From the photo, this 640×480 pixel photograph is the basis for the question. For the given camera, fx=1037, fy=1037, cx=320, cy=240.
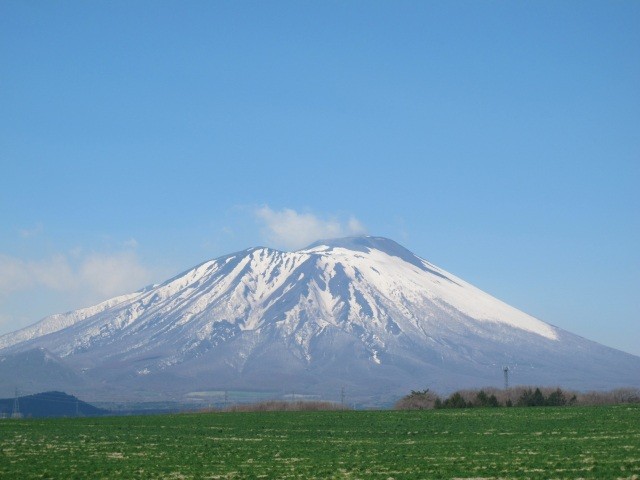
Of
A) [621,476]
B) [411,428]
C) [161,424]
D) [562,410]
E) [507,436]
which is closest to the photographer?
[621,476]

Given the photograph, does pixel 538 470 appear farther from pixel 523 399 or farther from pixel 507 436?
pixel 523 399

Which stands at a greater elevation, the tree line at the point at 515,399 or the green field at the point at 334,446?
the tree line at the point at 515,399

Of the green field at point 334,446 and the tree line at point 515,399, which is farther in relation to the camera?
the tree line at point 515,399

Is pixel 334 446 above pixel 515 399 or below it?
below

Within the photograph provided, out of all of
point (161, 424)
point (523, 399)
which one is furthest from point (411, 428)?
point (523, 399)

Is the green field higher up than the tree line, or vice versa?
the tree line

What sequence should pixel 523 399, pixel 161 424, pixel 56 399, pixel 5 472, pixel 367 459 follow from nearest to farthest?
pixel 5 472 → pixel 367 459 → pixel 161 424 → pixel 523 399 → pixel 56 399

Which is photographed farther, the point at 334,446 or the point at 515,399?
the point at 515,399

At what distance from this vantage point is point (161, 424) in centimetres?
5066

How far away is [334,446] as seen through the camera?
37.1 m

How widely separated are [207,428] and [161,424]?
141 inches

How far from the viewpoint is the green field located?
2861 cm

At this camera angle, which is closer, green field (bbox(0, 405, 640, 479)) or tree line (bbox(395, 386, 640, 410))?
green field (bbox(0, 405, 640, 479))

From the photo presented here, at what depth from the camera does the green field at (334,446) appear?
1126 inches
